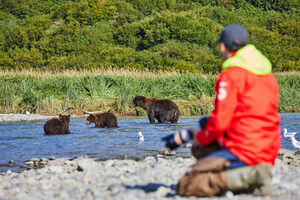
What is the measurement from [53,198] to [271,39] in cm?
5313

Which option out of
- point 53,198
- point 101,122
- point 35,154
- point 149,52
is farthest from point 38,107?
point 149,52

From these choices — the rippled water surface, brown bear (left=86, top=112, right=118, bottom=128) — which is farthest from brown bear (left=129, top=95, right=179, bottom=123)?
brown bear (left=86, top=112, right=118, bottom=128)

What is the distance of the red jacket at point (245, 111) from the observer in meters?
4.30

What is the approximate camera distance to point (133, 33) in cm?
5369

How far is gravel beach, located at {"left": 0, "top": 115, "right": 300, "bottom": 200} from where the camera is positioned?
15.9ft

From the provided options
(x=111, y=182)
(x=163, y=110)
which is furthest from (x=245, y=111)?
(x=163, y=110)

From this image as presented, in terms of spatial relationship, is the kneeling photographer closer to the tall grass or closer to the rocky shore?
the rocky shore

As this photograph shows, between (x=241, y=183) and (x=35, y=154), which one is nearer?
(x=241, y=183)

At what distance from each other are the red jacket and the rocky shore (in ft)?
1.56

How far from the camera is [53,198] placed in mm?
4895

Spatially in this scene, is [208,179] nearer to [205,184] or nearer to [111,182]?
[205,184]

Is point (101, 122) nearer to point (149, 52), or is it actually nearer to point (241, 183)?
point (241, 183)

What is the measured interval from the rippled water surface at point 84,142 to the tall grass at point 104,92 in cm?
466

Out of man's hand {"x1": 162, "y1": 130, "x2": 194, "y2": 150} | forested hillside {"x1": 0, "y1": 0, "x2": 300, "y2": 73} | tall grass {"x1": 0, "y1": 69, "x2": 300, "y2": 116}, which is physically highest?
forested hillside {"x1": 0, "y1": 0, "x2": 300, "y2": 73}
